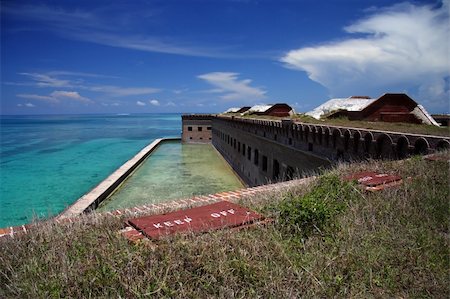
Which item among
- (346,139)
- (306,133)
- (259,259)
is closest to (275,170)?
(306,133)

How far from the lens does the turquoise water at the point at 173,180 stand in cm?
1630

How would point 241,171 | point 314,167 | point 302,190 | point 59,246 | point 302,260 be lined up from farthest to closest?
point 241,171 < point 314,167 < point 302,190 < point 59,246 < point 302,260

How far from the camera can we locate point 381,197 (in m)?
3.95

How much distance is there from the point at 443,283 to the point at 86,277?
8.97 feet

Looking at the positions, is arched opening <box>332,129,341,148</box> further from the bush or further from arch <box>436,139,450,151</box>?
the bush

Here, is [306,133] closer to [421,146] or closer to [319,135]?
[319,135]

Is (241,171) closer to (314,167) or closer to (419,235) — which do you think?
(314,167)

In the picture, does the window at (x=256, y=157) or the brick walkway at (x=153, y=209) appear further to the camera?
the window at (x=256, y=157)

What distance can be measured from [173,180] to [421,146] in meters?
16.7

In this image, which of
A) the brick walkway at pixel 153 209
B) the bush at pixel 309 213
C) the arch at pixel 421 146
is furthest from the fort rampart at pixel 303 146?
the brick walkway at pixel 153 209

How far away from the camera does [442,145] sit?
6.21m

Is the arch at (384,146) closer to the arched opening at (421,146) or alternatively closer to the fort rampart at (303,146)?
the fort rampart at (303,146)

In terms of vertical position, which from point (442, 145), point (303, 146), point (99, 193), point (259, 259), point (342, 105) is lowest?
point (99, 193)

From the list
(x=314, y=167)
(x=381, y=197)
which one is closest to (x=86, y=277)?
(x=381, y=197)
